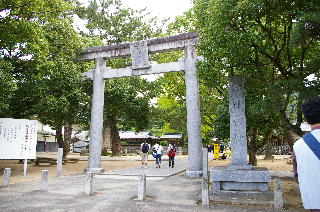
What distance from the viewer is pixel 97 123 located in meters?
14.5

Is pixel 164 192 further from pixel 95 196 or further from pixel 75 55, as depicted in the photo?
pixel 75 55

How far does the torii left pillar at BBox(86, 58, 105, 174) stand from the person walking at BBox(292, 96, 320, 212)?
42.2 feet

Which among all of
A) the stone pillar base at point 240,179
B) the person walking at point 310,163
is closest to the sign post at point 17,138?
Result: the stone pillar base at point 240,179

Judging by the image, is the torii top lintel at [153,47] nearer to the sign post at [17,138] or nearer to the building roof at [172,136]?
the sign post at [17,138]

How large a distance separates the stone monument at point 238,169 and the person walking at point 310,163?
6130 millimetres

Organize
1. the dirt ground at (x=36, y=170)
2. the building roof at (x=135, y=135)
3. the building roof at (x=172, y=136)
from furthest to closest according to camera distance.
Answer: the building roof at (x=135, y=135) → the building roof at (x=172, y=136) → the dirt ground at (x=36, y=170)

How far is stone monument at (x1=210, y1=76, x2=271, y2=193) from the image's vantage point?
322 inches

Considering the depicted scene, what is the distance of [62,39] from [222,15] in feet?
30.9

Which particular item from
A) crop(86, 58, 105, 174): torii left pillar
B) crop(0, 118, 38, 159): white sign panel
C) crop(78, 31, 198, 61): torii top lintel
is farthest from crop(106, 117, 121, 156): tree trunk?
crop(0, 118, 38, 159): white sign panel

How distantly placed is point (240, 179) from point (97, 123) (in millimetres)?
8832

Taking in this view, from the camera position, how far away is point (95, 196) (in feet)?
27.2

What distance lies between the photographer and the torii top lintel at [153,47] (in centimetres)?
1340

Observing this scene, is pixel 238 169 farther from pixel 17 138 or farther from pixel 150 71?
pixel 17 138

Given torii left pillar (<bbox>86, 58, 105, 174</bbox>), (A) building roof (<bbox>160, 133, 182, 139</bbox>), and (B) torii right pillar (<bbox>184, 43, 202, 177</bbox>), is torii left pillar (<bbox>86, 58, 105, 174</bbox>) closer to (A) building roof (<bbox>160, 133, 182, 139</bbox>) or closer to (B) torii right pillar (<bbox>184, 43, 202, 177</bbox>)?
(B) torii right pillar (<bbox>184, 43, 202, 177</bbox>)
